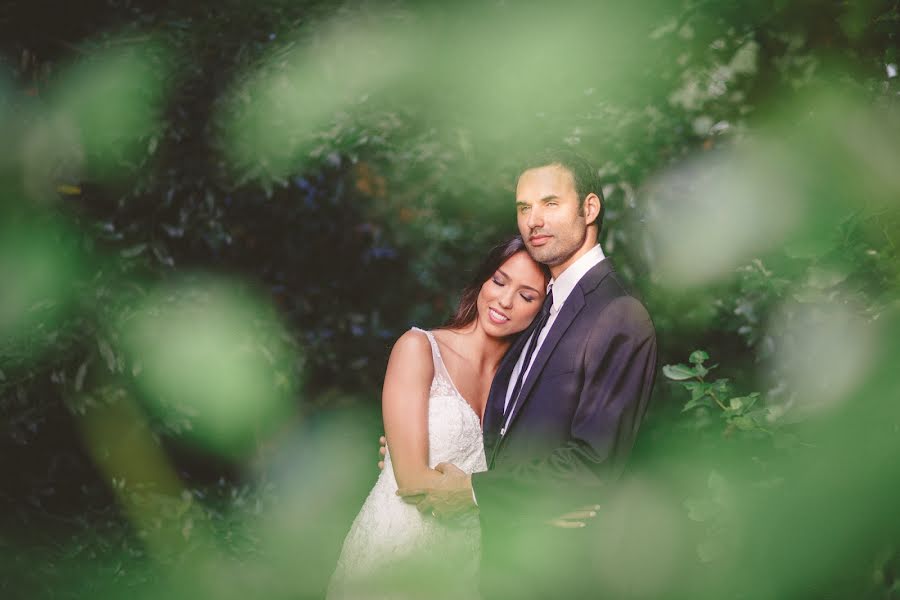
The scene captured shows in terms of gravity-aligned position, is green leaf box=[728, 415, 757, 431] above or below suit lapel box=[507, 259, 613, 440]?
below

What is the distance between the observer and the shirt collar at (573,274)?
2.49 meters

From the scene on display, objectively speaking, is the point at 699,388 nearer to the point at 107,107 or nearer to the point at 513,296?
the point at 513,296

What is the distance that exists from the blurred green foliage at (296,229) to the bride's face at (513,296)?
68cm

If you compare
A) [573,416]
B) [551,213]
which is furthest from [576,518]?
[551,213]

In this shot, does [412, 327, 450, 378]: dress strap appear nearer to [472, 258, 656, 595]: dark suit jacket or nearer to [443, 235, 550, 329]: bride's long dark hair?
[443, 235, 550, 329]: bride's long dark hair

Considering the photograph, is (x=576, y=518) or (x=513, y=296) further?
(x=513, y=296)

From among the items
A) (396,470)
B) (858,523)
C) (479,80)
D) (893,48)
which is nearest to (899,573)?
(858,523)

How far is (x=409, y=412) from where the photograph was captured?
105 inches

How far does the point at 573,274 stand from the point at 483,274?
0.43 meters

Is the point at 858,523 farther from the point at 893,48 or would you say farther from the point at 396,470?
the point at 396,470

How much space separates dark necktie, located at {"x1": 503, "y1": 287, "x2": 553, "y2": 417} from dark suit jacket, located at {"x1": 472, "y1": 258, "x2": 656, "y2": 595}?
0.41 feet

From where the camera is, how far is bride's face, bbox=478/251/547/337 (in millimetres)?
2680

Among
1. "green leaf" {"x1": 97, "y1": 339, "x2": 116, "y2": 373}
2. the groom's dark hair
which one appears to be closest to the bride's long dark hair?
the groom's dark hair

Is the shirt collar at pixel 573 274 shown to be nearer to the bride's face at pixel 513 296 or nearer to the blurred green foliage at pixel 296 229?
the bride's face at pixel 513 296
